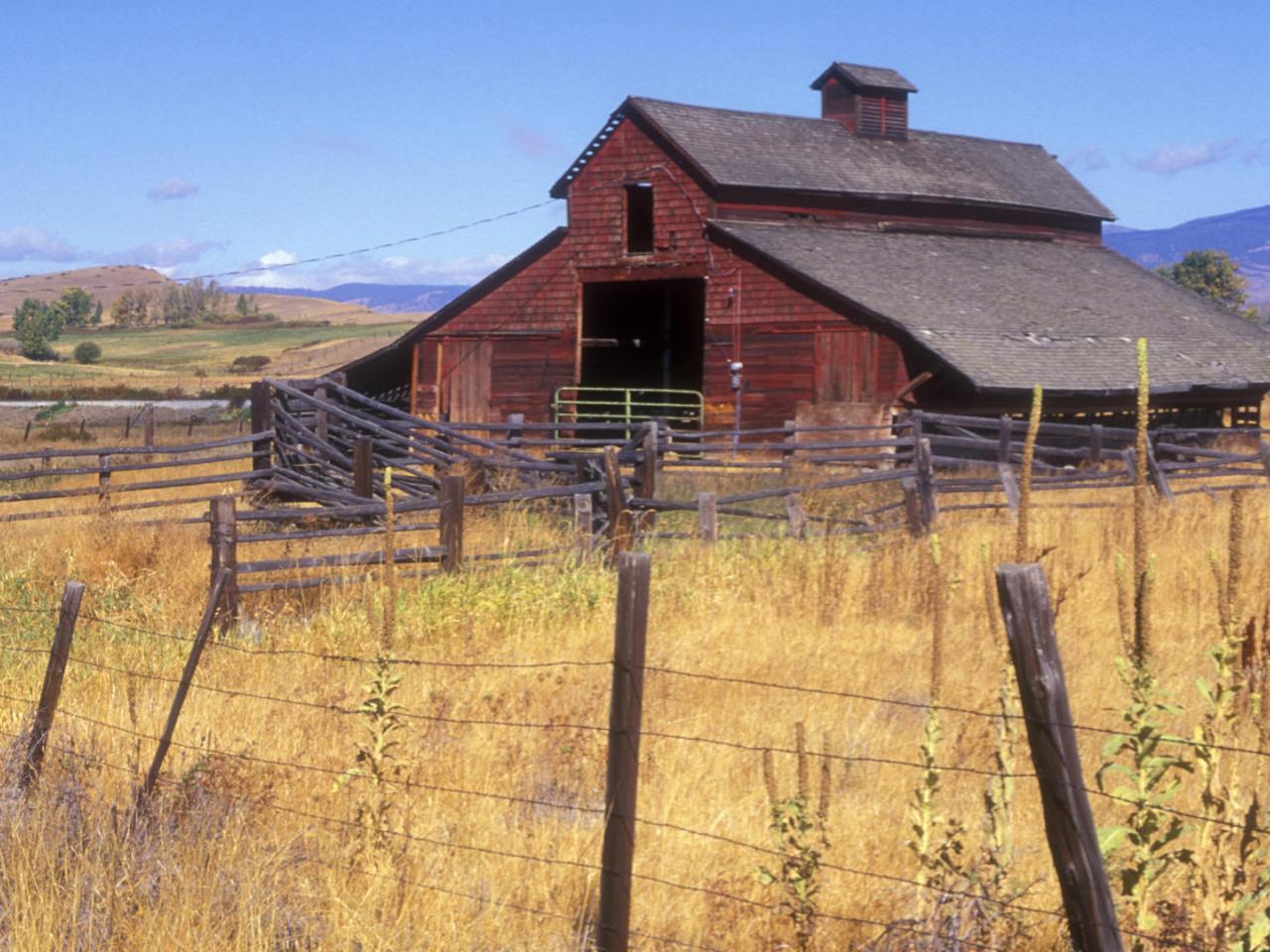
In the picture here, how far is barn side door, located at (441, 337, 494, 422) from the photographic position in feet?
100

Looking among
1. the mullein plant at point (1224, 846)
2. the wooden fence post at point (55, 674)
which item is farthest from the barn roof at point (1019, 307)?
the mullein plant at point (1224, 846)

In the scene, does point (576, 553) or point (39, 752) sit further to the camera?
point (576, 553)

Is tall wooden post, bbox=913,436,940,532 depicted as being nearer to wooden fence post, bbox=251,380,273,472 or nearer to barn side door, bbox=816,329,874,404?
wooden fence post, bbox=251,380,273,472

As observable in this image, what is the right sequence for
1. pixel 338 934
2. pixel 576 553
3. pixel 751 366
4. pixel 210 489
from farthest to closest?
pixel 751 366, pixel 210 489, pixel 576 553, pixel 338 934

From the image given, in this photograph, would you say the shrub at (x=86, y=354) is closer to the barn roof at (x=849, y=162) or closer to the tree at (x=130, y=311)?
the tree at (x=130, y=311)

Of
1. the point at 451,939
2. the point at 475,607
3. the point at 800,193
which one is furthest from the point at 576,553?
the point at 800,193

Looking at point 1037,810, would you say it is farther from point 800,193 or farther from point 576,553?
point 800,193

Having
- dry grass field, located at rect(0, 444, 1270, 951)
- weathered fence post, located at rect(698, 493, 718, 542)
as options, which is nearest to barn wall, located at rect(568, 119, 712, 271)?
weathered fence post, located at rect(698, 493, 718, 542)

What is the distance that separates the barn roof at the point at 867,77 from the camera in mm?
34812

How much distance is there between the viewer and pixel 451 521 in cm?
1154

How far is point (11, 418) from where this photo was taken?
167ft

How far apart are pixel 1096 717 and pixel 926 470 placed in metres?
7.09

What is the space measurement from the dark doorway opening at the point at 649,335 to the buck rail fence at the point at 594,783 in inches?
961

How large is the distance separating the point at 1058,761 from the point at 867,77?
33.2 metres
